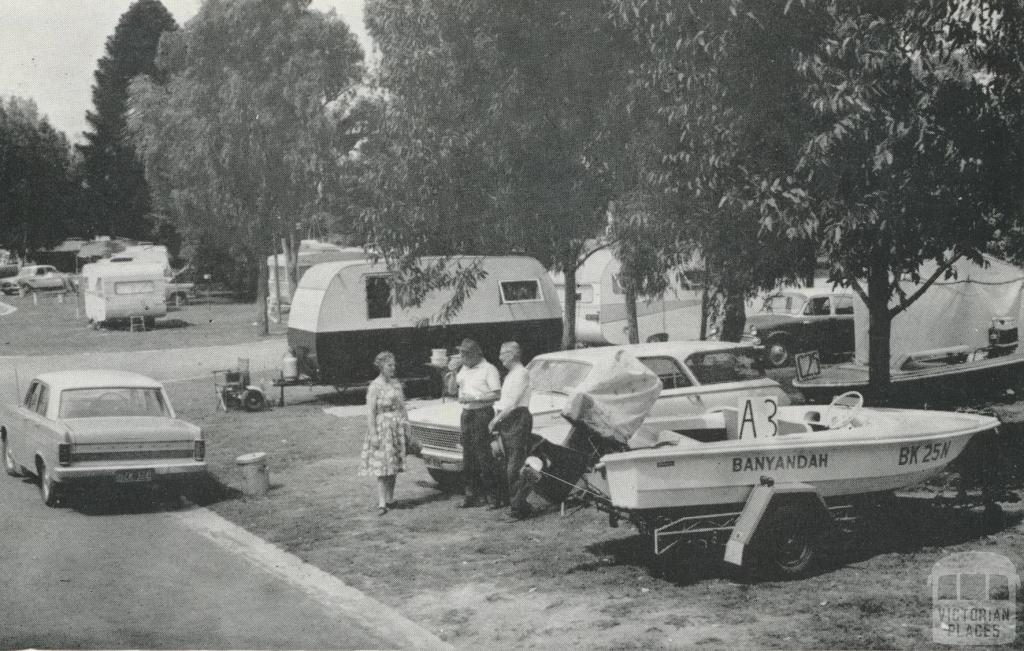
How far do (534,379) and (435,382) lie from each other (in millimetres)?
7234

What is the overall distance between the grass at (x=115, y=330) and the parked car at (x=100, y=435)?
58.4 ft

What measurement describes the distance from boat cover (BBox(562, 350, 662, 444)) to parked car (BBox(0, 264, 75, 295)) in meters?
47.4

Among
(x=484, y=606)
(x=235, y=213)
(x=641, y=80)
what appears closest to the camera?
(x=484, y=606)

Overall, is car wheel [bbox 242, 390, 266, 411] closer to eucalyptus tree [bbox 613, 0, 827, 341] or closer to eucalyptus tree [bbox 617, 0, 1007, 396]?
eucalyptus tree [bbox 613, 0, 827, 341]

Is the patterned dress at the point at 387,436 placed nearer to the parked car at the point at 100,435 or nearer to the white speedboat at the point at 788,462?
the parked car at the point at 100,435

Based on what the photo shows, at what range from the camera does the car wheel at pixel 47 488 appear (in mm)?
10148

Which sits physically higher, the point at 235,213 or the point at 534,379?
the point at 235,213

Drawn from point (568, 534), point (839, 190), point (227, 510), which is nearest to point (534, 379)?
point (568, 534)

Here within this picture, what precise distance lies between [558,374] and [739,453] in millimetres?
4256

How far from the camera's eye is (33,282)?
49188 millimetres

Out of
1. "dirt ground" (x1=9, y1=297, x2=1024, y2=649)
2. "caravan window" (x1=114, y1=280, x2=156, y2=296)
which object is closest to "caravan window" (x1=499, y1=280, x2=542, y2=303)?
"dirt ground" (x1=9, y1=297, x2=1024, y2=649)

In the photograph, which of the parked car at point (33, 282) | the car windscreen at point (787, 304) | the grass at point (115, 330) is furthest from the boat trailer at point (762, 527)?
the parked car at point (33, 282)

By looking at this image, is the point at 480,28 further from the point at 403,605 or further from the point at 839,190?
the point at 403,605

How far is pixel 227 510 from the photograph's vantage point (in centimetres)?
1029
